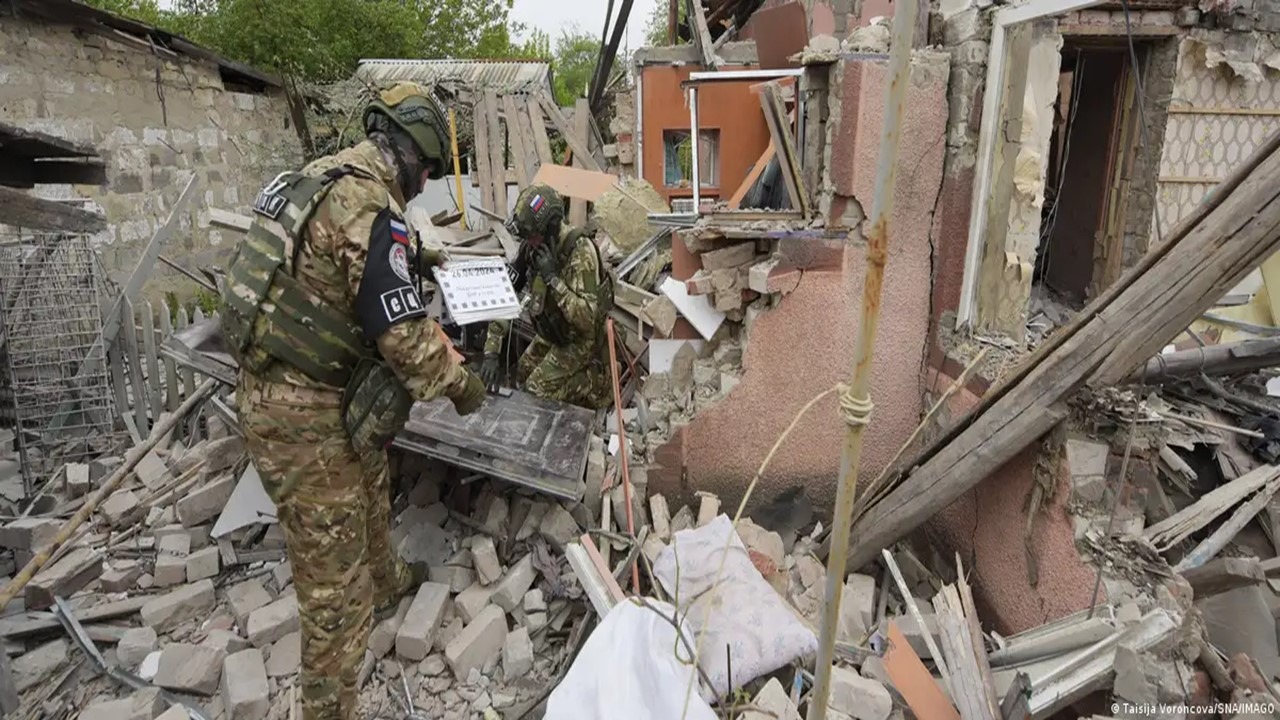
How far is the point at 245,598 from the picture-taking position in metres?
3.61

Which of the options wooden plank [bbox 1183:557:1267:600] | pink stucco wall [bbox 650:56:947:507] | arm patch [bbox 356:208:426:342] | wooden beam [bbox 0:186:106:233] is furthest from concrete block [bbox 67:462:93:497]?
wooden plank [bbox 1183:557:1267:600]

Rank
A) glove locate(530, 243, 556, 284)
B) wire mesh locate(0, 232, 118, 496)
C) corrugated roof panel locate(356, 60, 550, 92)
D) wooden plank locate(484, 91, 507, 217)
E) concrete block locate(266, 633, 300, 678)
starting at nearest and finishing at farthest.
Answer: concrete block locate(266, 633, 300, 678) < glove locate(530, 243, 556, 284) < wire mesh locate(0, 232, 118, 496) < wooden plank locate(484, 91, 507, 217) < corrugated roof panel locate(356, 60, 550, 92)

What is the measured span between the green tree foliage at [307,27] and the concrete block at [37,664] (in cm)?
1243

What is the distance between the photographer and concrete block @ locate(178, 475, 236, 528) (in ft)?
13.4

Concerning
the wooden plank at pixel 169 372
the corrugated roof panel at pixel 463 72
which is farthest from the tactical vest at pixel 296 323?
the corrugated roof panel at pixel 463 72

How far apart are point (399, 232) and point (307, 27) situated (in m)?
13.9

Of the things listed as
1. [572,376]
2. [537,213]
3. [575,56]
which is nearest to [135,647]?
[572,376]

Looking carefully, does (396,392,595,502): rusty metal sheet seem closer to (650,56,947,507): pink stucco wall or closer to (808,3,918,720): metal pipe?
(650,56,947,507): pink stucco wall

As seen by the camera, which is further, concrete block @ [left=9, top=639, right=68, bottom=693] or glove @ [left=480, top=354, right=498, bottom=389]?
glove @ [left=480, top=354, right=498, bottom=389]

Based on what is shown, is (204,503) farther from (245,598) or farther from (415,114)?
A: (415,114)

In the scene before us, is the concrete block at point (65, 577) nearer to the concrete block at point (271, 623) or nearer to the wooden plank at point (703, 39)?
the concrete block at point (271, 623)

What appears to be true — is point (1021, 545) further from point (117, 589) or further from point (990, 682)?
point (117, 589)

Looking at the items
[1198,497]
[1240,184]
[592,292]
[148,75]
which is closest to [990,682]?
[1198,497]

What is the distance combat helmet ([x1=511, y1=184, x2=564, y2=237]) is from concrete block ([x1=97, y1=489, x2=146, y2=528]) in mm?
2931
